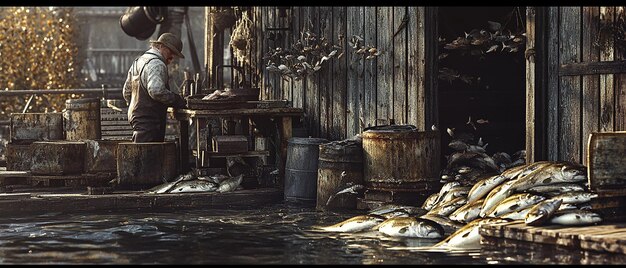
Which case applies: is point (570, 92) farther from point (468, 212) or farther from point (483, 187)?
point (468, 212)

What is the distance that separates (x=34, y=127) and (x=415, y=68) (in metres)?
5.61

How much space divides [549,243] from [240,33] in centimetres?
1007

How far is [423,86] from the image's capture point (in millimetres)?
14477

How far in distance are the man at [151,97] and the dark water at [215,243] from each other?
180 cm

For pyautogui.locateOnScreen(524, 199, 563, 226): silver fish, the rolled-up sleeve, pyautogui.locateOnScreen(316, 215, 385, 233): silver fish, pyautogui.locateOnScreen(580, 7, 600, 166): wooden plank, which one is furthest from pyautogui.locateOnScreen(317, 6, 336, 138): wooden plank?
pyautogui.locateOnScreen(524, 199, 563, 226): silver fish

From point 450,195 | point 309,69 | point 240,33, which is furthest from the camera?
point 240,33

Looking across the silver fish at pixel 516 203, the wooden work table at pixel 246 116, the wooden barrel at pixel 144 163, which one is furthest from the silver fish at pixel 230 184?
the silver fish at pixel 516 203

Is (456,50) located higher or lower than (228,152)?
higher

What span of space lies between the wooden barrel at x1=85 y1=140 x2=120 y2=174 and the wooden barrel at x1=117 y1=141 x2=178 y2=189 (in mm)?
459

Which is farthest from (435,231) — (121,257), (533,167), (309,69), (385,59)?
(309,69)

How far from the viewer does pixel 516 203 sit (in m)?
11.4

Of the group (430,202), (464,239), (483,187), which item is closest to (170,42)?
(430,202)

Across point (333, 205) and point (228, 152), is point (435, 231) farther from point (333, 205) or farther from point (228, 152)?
point (228, 152)

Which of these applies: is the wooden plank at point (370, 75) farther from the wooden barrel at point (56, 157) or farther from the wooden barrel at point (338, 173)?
the wooden barrel at point (56, 157)
